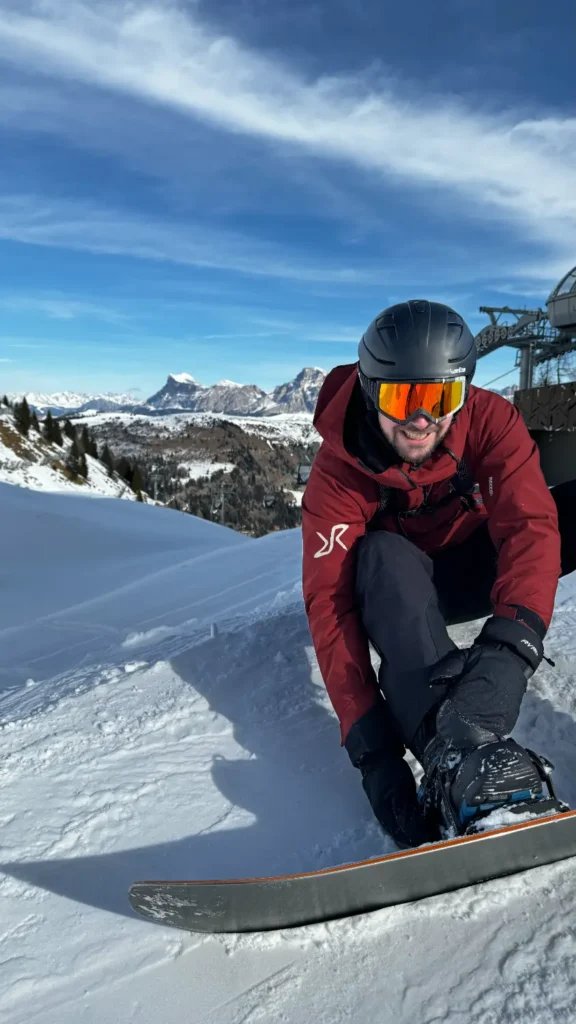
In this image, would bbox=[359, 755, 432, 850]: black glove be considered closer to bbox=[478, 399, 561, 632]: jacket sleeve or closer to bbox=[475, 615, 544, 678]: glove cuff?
bbox=[475, 615, 544, 678]: glove cuff

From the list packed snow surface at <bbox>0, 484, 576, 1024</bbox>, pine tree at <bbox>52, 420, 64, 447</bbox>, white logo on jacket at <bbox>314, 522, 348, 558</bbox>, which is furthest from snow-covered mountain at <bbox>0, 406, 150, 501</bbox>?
white logo on jacket at <bbox>314, 522, 348, 558</bbox>

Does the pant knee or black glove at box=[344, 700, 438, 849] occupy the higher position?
the pant knee

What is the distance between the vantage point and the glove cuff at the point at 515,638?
6.28ft

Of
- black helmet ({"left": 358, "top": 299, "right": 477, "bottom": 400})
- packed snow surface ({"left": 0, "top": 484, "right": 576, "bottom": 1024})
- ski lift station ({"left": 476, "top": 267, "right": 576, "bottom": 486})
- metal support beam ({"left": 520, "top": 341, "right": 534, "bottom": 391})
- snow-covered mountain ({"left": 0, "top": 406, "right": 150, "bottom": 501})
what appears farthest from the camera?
snow-covered mountain ({"left": 0, "top": 406, "right": 150, "bottom": 501})

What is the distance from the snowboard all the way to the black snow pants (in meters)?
0.36

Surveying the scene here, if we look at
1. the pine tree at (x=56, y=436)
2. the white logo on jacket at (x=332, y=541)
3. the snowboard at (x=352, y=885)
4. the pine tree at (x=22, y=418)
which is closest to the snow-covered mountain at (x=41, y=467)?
the pine tree at (x=22, y=418)

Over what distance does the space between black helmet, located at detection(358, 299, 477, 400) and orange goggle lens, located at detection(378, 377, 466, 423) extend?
27 millimetres

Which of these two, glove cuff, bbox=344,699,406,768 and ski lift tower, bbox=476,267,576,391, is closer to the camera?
glove cuff, bbox=344,699,406,768

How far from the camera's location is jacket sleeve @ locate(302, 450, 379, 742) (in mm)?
2113

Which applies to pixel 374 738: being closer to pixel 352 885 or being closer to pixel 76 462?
pixel 352 885

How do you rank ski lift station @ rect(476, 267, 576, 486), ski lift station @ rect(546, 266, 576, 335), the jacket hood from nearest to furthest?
the jacket hood
ski lift station @ rect(476, 267, 576, 486)
ski lift station @ rect(546, 266, 576, 335)

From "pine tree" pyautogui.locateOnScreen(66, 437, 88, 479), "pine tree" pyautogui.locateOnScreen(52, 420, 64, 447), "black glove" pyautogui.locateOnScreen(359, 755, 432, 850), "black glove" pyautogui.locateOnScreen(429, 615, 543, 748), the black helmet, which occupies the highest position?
"pine tree" pyautogui.locateOnScreen(52, 420, 64, 447)

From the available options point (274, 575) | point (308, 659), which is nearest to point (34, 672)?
point (308, 659)

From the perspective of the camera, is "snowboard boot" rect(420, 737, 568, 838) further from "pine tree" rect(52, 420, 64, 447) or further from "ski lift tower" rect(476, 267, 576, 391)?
"pine tree" rect(52, 420, 64, 447)
